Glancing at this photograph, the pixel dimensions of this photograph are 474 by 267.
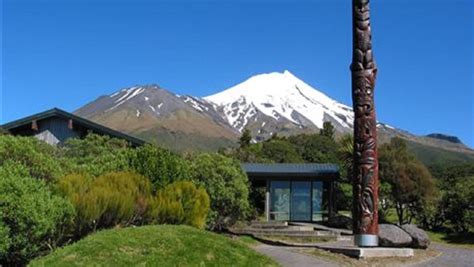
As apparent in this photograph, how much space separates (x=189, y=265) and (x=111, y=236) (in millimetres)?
1699

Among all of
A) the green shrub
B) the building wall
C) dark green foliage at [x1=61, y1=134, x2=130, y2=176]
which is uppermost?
the building wall

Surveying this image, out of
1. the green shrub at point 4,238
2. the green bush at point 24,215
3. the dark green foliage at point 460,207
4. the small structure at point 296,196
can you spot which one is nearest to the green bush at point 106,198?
the green bush at point 24,215

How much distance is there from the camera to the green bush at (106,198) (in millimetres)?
12875

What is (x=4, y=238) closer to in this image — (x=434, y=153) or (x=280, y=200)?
(x=280, y=200)

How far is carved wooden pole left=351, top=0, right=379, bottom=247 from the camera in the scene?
17.5m

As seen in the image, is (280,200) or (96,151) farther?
(280,200)

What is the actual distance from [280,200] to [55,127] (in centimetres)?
1199

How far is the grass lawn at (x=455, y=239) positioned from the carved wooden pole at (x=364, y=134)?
9.36 metres

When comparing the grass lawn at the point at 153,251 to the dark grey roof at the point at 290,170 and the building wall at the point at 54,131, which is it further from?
the dark grey roof at the point at 290,170

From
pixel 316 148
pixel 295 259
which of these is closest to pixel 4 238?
pixel 295 259

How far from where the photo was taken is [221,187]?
77.0 ft

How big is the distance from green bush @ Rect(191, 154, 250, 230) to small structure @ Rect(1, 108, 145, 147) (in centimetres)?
623

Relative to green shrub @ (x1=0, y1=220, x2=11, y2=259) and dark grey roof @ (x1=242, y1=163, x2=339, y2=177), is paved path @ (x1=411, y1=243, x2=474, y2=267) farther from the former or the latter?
dark grey roof @ (x1=242, y1=163, x2=339, y2=177)

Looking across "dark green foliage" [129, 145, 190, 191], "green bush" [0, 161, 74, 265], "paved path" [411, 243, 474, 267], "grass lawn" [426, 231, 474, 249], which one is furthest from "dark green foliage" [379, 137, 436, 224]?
"green bush" [0, 161, 74, 265]
